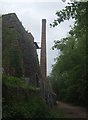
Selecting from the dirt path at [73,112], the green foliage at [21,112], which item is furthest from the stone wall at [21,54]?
the green foliage at [21,112]

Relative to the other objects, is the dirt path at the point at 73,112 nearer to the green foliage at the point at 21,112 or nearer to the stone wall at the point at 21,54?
the stone wall at the point at 21,54

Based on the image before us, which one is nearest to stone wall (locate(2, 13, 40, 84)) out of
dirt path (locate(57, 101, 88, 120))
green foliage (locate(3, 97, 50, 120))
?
dirt path (locate(57, 101, 88, 120))

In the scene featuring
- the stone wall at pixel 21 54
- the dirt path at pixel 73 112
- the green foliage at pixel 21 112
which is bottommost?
the dirt path at pixel 73 112

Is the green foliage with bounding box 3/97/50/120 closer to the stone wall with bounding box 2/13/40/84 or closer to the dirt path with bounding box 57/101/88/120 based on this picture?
the dirt path with bounding box 57/101/88/120

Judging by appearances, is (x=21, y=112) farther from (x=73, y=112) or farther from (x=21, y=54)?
(x=73, y=112)

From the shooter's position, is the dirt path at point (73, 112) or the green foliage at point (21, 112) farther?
the dirt path at point (73, 112)

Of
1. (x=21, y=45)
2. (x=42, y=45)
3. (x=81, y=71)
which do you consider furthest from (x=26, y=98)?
(x=42, y=45)

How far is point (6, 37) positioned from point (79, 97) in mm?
21189

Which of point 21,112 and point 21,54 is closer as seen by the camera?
point 21,112

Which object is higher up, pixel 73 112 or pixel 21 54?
pixel 21 54

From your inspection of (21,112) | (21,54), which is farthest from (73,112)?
(21,112)

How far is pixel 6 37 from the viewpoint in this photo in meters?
18.0

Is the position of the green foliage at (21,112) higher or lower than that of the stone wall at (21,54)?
lower

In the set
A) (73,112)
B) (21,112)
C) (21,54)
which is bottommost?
(73,112)
